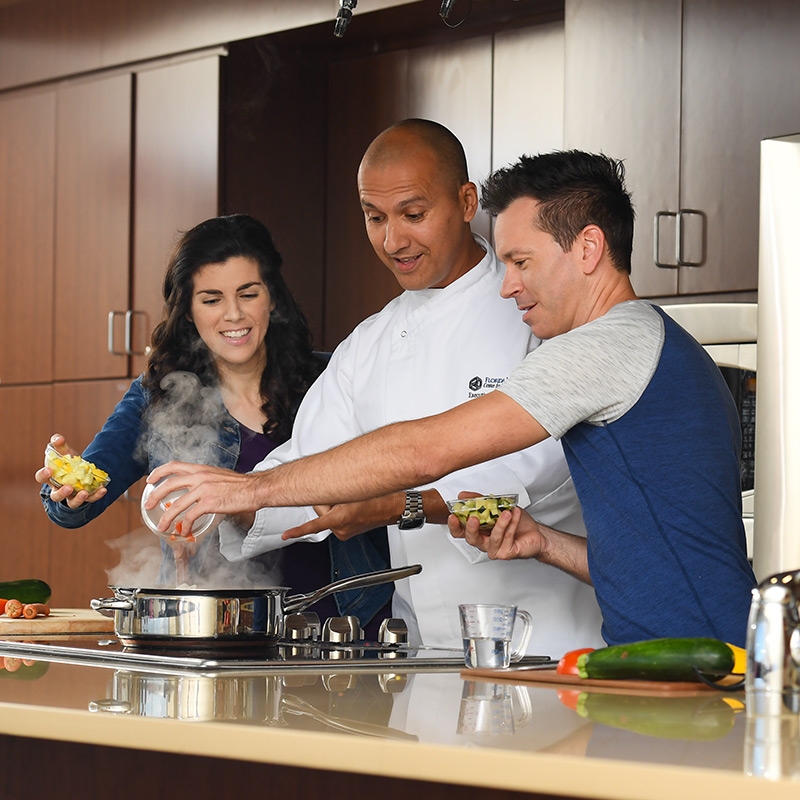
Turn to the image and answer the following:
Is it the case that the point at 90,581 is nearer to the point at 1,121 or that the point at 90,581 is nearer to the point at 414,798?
the point at 1,121

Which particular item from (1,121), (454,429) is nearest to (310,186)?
(1,121)

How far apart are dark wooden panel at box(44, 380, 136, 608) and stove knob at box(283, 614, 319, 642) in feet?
6.33

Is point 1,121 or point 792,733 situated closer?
point 792,733

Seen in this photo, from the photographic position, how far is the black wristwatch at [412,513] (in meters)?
1.95

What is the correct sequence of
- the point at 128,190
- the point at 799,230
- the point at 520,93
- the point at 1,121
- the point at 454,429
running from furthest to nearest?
the point at 1,121
the point at 128,190
the point at 520,93
the point at 799,230
the point at 454,429

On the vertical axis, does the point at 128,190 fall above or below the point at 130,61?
below

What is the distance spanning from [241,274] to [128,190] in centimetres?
137

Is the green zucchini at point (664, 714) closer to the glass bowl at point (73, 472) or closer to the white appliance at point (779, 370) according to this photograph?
the glass bowl at point (73, 472)

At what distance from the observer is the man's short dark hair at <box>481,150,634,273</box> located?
1.75 metres

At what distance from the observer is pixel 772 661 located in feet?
3.22

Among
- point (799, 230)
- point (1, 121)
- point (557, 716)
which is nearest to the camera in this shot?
point (557, 716)

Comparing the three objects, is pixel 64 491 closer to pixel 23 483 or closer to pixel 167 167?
pixel 167 167

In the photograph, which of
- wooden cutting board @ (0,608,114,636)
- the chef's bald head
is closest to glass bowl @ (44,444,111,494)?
wooden cutting board @ (0,608,114,636)

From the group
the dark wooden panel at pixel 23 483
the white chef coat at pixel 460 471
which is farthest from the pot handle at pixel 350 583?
the dark wooden panel at pixel 23 483
